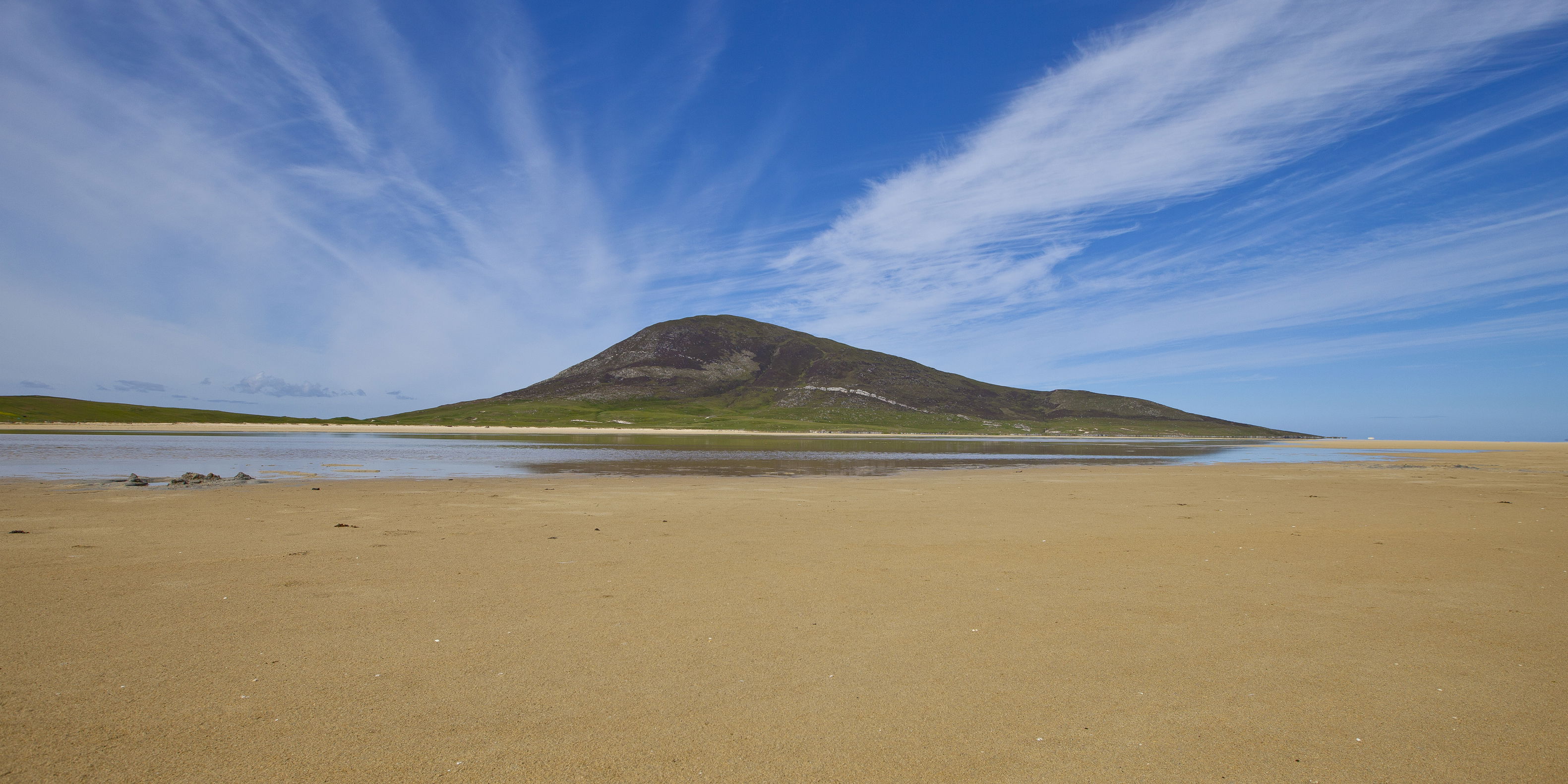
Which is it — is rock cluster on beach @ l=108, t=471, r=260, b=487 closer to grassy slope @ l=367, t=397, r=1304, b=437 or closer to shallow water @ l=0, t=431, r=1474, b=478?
shallow water @ l=0, t=431, r=1474, b=478

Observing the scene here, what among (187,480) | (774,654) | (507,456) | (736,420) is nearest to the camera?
(774,654)

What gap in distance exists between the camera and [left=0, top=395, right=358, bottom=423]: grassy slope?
10231cm

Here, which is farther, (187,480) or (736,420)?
(736,420)

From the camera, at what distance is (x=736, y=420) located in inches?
5709

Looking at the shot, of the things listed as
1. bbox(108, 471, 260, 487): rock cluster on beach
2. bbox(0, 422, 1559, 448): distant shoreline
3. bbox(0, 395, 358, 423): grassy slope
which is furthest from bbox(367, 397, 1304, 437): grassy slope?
bbox(108, 471, 260, 487): rock cluster on beach

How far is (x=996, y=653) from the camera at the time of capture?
6531mm

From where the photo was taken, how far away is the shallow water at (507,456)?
28.9 meters

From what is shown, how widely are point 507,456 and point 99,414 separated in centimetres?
11649

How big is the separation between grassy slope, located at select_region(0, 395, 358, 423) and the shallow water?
44.8 m

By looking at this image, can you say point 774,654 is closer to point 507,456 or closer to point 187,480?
point 187,480

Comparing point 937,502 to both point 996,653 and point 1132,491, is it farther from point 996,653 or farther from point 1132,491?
point 996,653

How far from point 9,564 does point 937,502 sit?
17.7 metres

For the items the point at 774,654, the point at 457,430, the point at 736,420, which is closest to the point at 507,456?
the point at 774,654

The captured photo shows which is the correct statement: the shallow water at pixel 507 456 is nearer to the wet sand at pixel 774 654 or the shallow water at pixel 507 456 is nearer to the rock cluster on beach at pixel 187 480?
the rock cluster on beach at pixel 187 480
